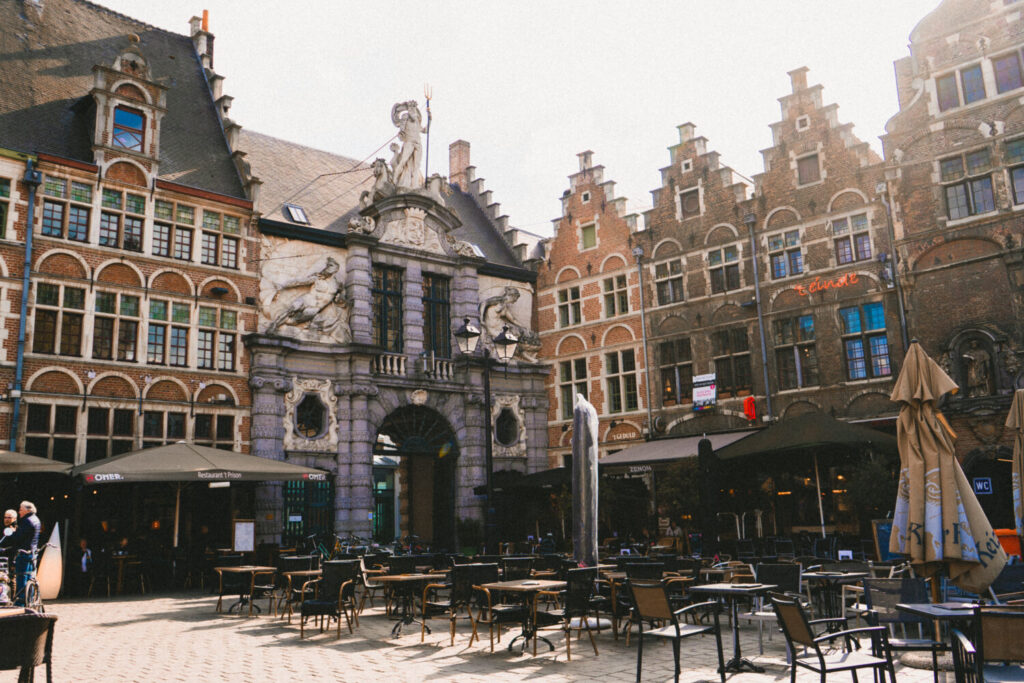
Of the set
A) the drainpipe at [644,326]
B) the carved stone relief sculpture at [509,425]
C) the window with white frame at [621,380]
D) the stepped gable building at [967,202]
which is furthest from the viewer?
the carved stone relief sculpture at [509,425]

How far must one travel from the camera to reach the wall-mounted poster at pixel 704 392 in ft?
69.4

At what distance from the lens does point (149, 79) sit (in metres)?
18.7

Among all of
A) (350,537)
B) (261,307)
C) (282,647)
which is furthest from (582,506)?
(261,307)

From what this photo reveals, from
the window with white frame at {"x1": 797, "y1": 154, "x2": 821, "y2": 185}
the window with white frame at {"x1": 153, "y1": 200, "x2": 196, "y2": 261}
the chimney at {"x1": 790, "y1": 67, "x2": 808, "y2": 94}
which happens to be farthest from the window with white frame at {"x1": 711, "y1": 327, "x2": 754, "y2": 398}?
the window with white frame at {"x1": 153, "y1": 200, "x2": 196, "y2": 261}

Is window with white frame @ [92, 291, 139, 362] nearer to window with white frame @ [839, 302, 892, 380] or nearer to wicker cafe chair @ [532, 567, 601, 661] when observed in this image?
wicker cafe chair @ [532, 567, 601, 661]

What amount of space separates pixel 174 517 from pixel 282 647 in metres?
9.68

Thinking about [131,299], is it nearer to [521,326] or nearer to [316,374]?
[316,374]

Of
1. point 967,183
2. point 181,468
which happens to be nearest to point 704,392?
A: point 967,183

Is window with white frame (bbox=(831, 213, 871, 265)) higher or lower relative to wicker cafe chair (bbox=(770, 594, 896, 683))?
higher

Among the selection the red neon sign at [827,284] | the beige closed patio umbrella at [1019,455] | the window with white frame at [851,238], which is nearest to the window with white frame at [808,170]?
the window with white frame at [851,238]

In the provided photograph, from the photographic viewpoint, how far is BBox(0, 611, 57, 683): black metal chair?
4.95 m

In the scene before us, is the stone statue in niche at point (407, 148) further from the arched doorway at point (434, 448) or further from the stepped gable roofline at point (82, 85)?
the arched doorway at point (434, 448)

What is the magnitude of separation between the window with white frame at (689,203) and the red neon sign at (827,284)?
394 cm

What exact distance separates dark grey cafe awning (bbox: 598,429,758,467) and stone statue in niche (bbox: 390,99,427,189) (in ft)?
32.1
